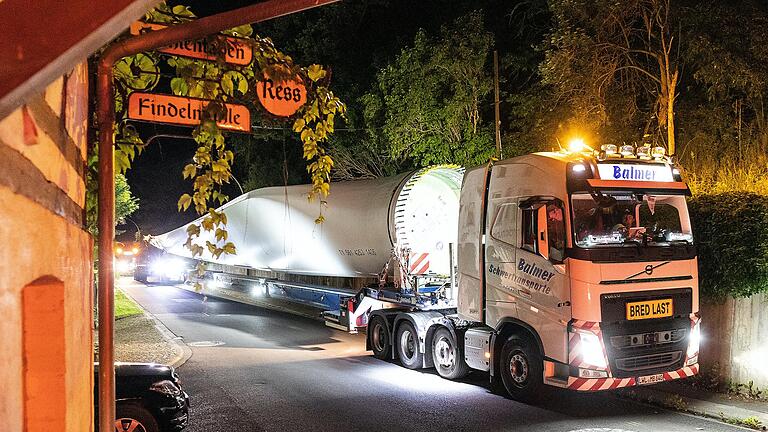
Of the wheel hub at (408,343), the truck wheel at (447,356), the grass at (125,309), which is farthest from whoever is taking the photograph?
the grass at (125,309)

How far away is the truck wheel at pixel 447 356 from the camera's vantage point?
1111cm

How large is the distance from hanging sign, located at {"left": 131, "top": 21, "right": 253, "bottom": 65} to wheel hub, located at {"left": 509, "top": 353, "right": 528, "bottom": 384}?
6494 mm

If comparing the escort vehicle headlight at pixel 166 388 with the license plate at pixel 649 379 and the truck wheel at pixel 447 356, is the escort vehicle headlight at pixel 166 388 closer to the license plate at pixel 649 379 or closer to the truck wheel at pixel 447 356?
the truck wheel at pixel 447 356

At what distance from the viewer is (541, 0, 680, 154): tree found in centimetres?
1292

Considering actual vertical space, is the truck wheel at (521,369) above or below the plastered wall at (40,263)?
below

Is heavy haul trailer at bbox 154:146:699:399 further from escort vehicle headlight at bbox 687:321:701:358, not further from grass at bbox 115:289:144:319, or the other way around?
grass at bbox 115:289:144:319

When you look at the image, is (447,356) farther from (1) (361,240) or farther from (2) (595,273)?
(1) (361,240)

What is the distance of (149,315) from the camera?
21281mm

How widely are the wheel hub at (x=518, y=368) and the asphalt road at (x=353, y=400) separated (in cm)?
36

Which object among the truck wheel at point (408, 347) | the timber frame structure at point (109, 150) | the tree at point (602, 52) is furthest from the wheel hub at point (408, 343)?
the timber frame structure at point (109, 150)

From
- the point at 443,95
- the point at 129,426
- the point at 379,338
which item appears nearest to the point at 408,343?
the point at 379,338

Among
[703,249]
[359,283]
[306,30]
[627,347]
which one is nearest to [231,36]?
[627,347]

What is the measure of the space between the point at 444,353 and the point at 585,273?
372 cm

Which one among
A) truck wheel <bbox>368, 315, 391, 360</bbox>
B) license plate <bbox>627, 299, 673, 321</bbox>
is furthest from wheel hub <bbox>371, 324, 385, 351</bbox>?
license plate <bbox>627, 299, 673, 321</bbox>
